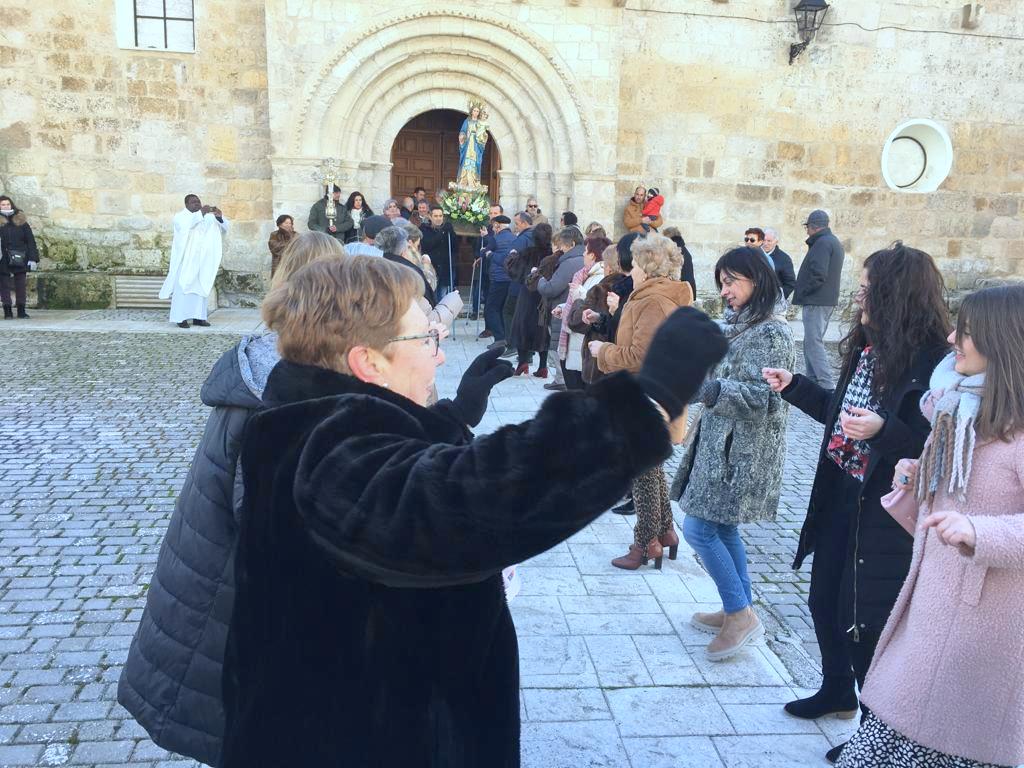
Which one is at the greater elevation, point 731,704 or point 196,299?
point 196,299

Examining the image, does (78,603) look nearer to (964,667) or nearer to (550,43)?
(964,667)

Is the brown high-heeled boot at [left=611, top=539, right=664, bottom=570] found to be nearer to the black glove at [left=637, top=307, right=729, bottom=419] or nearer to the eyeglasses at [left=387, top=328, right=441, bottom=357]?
the eyeglasses at [left=387, top=328, right=441, bottom=357]

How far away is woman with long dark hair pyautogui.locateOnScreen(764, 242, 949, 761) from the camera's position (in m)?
2.55

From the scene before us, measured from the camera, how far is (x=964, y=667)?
2012mm

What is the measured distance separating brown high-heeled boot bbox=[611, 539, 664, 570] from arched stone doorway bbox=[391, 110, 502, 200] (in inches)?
422

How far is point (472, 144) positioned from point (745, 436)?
1009 cm

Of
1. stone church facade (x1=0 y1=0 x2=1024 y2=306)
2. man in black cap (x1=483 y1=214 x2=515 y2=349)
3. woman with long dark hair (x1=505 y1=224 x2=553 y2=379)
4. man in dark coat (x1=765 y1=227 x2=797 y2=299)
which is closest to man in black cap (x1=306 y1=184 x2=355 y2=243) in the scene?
stone church facade (x1=0 y1=0 x2=1024 y2=306)

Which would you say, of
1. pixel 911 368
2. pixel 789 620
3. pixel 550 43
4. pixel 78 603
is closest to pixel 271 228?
pixel 550 43

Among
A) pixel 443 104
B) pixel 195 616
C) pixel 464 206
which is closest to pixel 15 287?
pixel 464 206

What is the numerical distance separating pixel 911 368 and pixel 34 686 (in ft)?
11.1

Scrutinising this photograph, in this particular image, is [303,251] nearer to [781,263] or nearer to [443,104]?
[781,263]

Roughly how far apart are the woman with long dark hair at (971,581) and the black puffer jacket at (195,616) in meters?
1.60

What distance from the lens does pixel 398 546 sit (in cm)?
123

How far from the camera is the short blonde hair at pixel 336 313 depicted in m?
1.55
